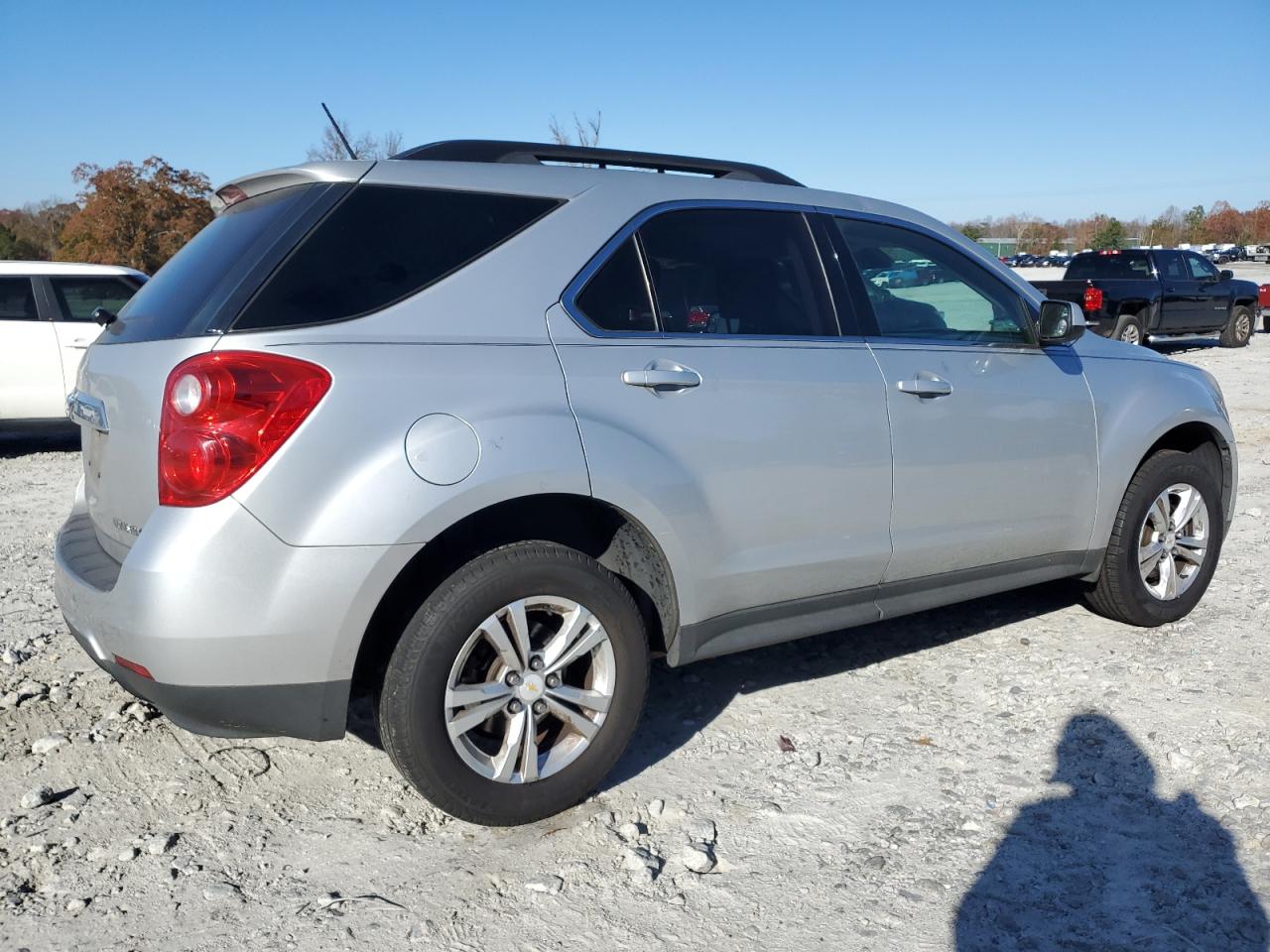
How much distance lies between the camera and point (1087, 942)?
268 cm

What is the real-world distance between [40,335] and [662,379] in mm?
8177

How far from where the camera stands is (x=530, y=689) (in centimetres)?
310

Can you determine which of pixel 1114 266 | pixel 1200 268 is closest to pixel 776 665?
pixel 1114 266

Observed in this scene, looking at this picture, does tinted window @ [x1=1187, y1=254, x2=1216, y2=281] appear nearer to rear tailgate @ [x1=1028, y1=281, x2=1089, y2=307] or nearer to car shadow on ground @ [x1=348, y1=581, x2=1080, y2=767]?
rear tailgate @ [x1=1028, y1=281, x2=1089, y2=307]

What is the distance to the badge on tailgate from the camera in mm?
3121

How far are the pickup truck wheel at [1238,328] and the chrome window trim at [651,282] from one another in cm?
1890

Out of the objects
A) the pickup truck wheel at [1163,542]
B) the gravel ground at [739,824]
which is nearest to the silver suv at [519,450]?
the gravel ground at [739,824]

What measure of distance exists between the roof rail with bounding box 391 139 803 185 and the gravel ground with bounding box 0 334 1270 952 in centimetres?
194

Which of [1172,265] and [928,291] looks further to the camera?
[1172,265]

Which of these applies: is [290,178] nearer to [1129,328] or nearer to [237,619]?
[237,619]

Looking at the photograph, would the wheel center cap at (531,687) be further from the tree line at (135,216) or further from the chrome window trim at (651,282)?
the tree line at (135,216)

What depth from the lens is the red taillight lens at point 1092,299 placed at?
17.5 metres

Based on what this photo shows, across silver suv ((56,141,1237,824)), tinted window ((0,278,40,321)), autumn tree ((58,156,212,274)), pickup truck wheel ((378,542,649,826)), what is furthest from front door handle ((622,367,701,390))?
autumn tree ((58,156,212,274))

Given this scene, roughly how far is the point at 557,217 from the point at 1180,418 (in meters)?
3.05
